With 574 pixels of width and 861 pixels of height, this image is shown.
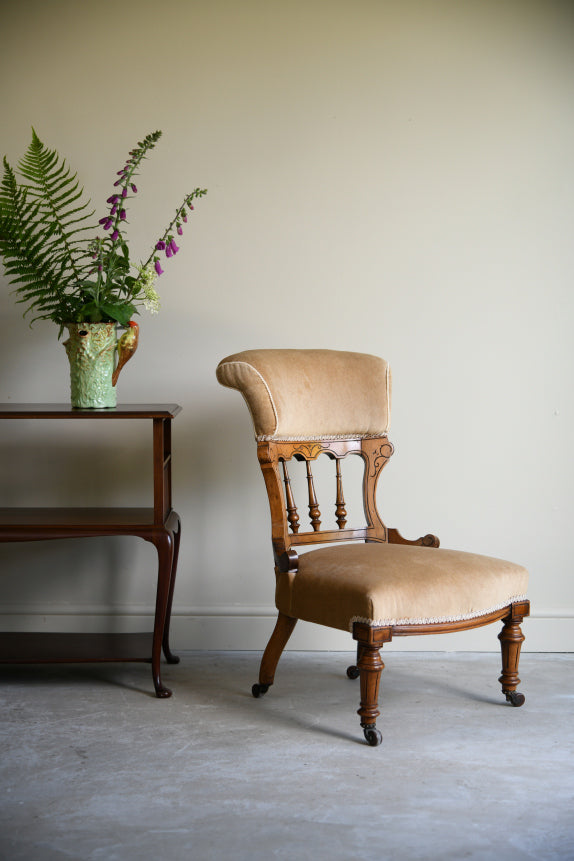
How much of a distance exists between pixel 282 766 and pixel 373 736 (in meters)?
0.28

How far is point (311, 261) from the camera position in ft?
10.3

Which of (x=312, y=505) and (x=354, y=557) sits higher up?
(x=312, y=505)

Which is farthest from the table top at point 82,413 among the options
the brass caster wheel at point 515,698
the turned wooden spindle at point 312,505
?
the brass caster wheel at point 515,698

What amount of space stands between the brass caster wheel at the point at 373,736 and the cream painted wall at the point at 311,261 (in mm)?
892

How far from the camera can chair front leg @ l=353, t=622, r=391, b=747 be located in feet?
7.23

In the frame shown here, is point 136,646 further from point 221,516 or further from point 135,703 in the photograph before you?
point 221,516

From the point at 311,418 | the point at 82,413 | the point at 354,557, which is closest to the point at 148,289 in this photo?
the point at 82,413

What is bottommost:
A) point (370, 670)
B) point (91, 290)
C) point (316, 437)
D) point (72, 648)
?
point (72, 648)

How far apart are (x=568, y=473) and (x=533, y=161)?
1208 millimetres

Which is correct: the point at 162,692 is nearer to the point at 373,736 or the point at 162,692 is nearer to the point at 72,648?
A: the point at 72,648

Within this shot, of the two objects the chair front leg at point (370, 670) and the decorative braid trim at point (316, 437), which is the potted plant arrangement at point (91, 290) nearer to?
the decorative braid trim at point (316, 437)

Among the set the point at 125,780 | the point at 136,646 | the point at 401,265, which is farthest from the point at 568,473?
the point at 125,780

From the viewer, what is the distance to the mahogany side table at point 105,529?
257 cm

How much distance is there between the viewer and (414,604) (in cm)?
223
